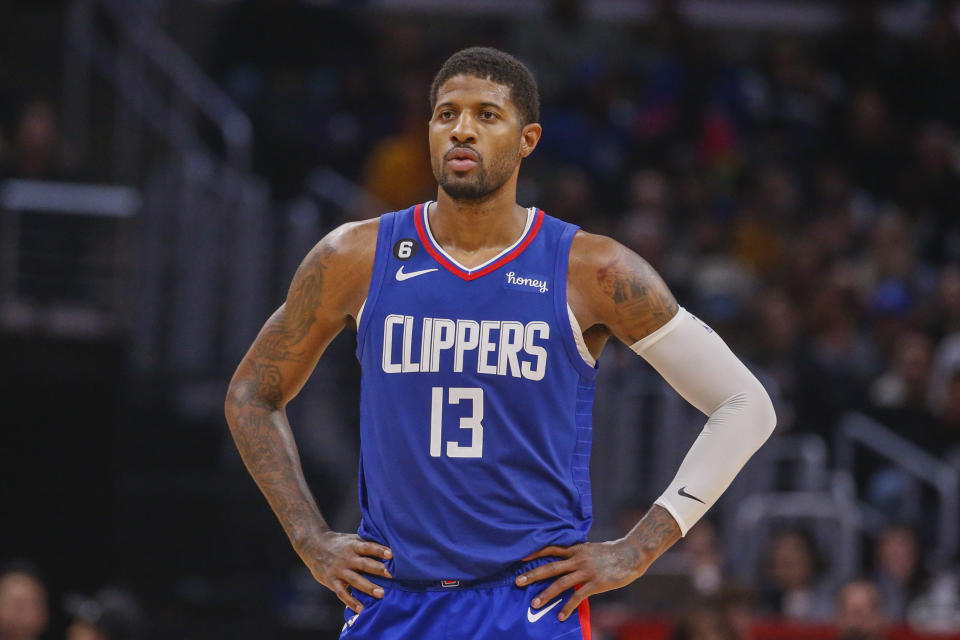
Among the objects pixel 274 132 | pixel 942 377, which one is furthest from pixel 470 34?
pixel 942 377

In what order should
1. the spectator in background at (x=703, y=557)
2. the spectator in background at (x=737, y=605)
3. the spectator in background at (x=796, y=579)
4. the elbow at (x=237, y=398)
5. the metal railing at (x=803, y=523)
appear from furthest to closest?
the metal railing at (x=803, y=523)
the spectator in background at (x=796, y=579)
the spectator in background at (x=703, y=557)
the spectator in background at (x=737, y=605)
the elbow at (x=237, y=398)

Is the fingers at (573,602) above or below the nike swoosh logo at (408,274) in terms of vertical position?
below

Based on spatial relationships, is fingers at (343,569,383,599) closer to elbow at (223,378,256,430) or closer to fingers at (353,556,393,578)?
fingers at (353,556,393,578)

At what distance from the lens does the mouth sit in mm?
4172

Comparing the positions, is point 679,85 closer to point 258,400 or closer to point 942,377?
point 942,377

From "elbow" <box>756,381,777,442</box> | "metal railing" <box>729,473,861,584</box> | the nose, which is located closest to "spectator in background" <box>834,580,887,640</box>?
"metal railing" <box>729,473,861,584</box>

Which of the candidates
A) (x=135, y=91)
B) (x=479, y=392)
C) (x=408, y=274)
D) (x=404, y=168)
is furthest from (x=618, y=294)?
(x=135, y=91)

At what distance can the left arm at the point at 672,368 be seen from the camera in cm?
422

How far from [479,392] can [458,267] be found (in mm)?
392

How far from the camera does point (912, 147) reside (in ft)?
49.2

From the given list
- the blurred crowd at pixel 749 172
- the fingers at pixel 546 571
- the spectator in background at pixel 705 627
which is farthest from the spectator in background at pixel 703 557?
the fingers at pixel 546 571

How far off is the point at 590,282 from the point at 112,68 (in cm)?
895

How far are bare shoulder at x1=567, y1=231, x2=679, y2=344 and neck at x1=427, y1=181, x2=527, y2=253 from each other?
0.24 m

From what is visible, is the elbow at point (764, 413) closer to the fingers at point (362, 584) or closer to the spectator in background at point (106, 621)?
the fingers at point (362, 584)
